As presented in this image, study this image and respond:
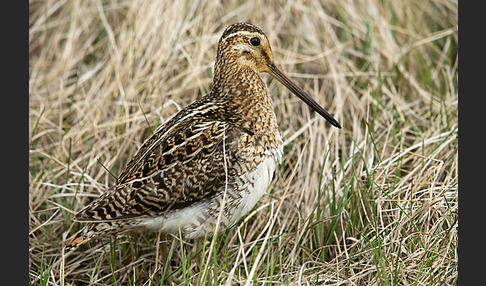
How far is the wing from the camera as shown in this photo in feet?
11.8

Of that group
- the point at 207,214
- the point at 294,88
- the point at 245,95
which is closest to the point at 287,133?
the point at 294,88

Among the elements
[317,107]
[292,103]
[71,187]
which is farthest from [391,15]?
[71,187]

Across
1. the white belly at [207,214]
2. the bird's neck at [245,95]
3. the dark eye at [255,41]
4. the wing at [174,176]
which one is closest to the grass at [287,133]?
the white belly at [207,214]

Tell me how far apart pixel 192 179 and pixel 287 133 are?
1.40 m

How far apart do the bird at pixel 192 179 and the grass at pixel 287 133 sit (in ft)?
0.66

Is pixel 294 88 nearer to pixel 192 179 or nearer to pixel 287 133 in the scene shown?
pixel 287 133

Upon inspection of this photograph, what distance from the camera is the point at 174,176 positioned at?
3.61m

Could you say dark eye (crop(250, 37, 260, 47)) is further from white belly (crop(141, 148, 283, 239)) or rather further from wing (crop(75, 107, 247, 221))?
white belly (crop(141, 148, 283, 239))

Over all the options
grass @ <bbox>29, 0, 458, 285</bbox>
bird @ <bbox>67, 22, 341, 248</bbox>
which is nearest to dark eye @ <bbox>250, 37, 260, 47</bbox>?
bird @ <bbox>67, 22, 341, 248</bbox>

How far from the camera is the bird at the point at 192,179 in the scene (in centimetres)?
360

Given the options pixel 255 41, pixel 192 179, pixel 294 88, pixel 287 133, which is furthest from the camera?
pixel 287 133

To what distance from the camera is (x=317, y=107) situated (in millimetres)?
4133

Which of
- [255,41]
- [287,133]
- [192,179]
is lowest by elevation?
[287,133]

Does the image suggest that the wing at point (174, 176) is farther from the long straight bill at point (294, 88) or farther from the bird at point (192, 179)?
the long straight bill at point (294, 88)
